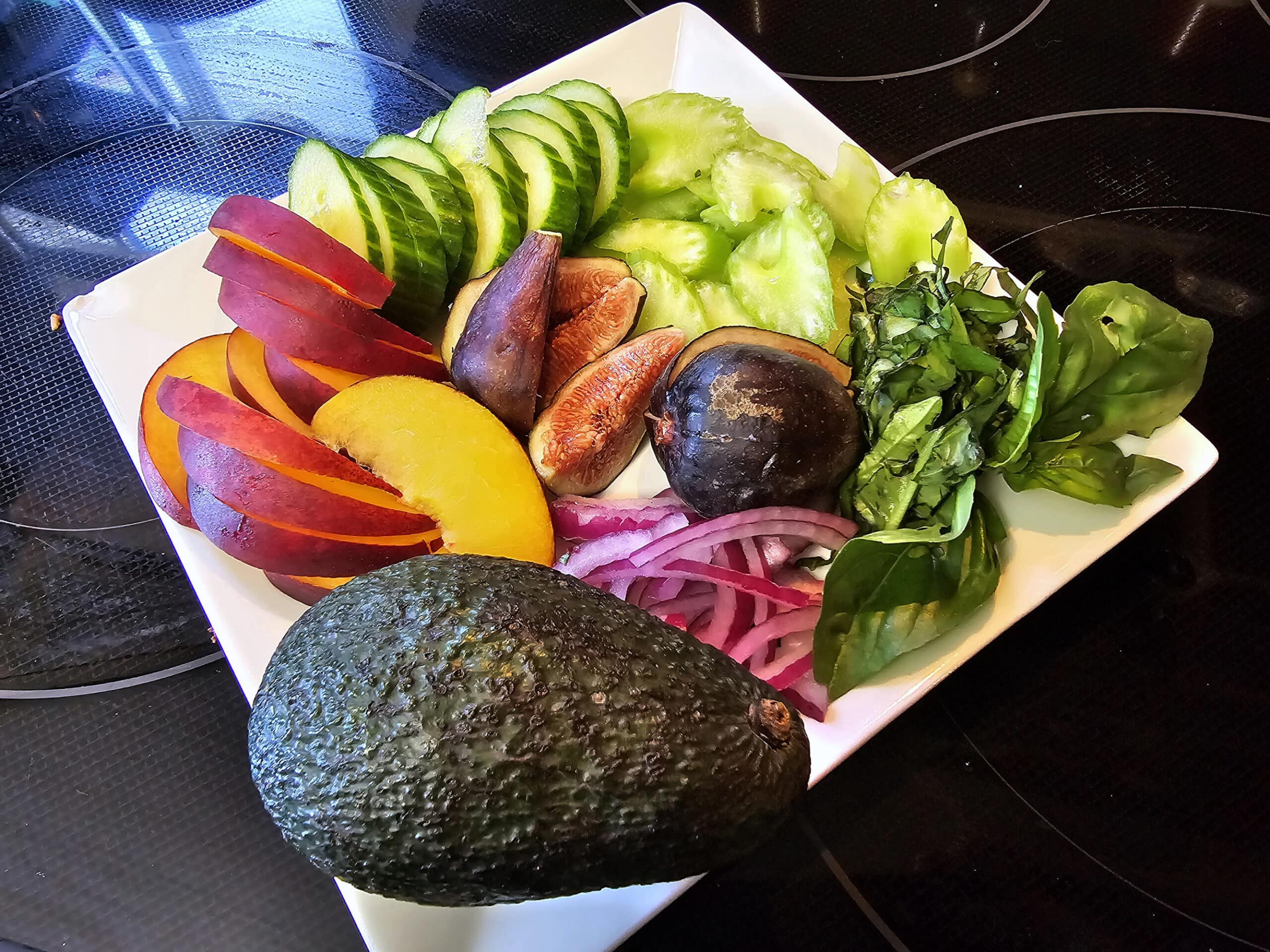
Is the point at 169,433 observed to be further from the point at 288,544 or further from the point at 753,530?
the point at 753,530

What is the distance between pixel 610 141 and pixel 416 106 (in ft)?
2.49

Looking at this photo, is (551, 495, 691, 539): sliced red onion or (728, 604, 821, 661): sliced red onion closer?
(728, 604, 821, 661): sliced red onion

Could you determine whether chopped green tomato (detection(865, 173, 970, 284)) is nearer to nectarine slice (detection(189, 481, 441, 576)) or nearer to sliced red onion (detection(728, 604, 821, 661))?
sliced red onion (detection(728, 604, 821, 661))

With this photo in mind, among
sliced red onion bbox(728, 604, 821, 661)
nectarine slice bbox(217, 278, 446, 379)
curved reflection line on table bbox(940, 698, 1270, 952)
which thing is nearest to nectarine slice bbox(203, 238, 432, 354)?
nectarine slice bbox(217, 278, 446, 379)

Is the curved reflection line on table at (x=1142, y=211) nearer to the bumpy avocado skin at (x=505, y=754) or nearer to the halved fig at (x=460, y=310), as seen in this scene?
the halved fig at (x=460, y=310)

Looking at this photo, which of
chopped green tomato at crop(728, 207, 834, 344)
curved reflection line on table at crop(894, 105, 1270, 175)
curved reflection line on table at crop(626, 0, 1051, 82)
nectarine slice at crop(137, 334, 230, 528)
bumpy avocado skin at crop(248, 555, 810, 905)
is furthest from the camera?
curved reflection line on table at crop(626, 0, 1051, 82)

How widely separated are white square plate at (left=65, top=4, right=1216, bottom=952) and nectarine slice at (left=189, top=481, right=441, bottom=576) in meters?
0.14

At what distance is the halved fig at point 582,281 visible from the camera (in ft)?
5.20

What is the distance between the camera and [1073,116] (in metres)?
2.08

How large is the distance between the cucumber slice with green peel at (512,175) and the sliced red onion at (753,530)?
61 centimetres

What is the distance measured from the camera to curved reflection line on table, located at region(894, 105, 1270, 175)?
2.06 meters

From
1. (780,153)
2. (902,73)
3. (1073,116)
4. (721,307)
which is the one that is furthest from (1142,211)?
(721,307)

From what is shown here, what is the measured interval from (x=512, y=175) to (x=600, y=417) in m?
0.45

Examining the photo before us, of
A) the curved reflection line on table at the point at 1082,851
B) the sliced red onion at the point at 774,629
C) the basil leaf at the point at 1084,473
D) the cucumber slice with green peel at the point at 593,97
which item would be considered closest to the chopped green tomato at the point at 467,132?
the cucumber slice with green peel at the point at 593,97
